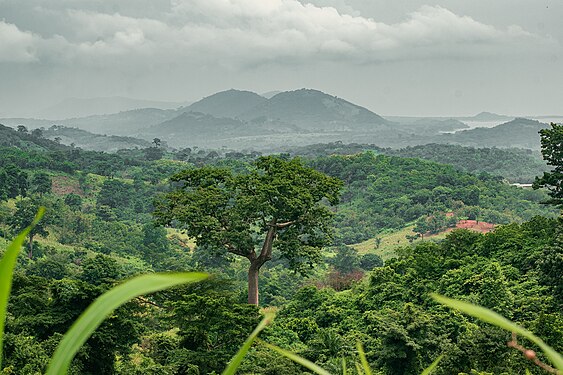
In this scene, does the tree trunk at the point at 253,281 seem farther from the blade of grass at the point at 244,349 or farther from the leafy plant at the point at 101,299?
the leafy plant at the point at 101,299

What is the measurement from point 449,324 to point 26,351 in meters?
7.43

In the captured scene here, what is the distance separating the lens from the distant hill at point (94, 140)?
157413mm

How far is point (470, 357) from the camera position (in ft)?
27.9

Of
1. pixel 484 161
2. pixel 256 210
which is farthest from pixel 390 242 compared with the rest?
pixel 484 161

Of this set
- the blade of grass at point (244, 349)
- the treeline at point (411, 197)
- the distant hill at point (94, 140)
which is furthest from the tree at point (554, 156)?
the distant hill at point (94, 140)

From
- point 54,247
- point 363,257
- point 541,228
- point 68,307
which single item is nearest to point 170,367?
point 68,307

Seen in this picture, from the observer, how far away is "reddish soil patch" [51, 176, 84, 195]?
48.0 meters

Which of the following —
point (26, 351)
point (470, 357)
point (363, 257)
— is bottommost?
point (363, 257)

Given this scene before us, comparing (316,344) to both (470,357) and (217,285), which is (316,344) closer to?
(217,285)

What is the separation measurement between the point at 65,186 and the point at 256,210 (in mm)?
38505

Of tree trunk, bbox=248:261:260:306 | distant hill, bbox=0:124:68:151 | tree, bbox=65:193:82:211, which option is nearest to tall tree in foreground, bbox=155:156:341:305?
tree trunk, bbox=248:261:260:306

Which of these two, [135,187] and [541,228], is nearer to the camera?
[541,228]

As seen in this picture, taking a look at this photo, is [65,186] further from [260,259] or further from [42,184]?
[260,259]

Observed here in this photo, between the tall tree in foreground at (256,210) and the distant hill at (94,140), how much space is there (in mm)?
139775
